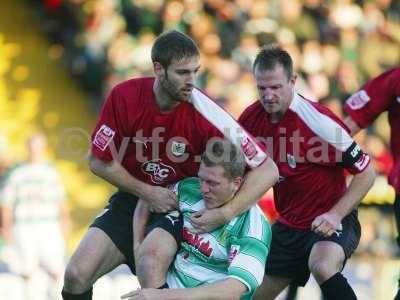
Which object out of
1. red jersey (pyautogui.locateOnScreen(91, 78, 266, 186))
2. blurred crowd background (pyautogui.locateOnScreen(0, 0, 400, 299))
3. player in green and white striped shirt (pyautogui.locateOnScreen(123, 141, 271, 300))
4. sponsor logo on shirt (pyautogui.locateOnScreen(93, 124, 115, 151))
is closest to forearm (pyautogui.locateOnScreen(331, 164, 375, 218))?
red jersey (pyautogui.locateOnScreen(91, 78, 266, 186))

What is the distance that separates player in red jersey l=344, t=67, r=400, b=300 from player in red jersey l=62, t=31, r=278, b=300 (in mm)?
1496

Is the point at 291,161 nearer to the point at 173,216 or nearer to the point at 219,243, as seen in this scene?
the point at 173,216

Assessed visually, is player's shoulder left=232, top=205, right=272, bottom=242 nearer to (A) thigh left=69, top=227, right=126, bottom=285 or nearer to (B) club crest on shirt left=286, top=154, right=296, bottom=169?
(B) club crest on shirt left=286, top=154, right=296, bottom=169

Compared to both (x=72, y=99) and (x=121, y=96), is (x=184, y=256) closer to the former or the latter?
(x=121, y=96)

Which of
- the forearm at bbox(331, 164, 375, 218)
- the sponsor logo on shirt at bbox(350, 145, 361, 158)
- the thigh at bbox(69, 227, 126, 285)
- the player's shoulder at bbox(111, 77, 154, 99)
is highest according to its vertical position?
the player's shoulder at bbox(111, 77, 154, 99)

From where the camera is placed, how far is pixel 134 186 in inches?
264

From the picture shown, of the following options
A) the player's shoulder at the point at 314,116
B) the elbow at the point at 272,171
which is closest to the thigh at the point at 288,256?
the player's shoulder at the point at 314,116

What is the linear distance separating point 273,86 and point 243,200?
3.20 ft

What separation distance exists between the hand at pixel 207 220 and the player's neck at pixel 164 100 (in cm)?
70

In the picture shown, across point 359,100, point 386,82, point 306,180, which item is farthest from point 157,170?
point 386,82

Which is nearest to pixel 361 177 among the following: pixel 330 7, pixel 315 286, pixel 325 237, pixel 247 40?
pixel 325 237

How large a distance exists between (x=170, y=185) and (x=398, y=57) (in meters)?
7.47

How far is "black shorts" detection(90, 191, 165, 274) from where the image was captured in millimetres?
7059

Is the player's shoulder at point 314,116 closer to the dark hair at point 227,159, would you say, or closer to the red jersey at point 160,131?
the red jersey at point 160,131
